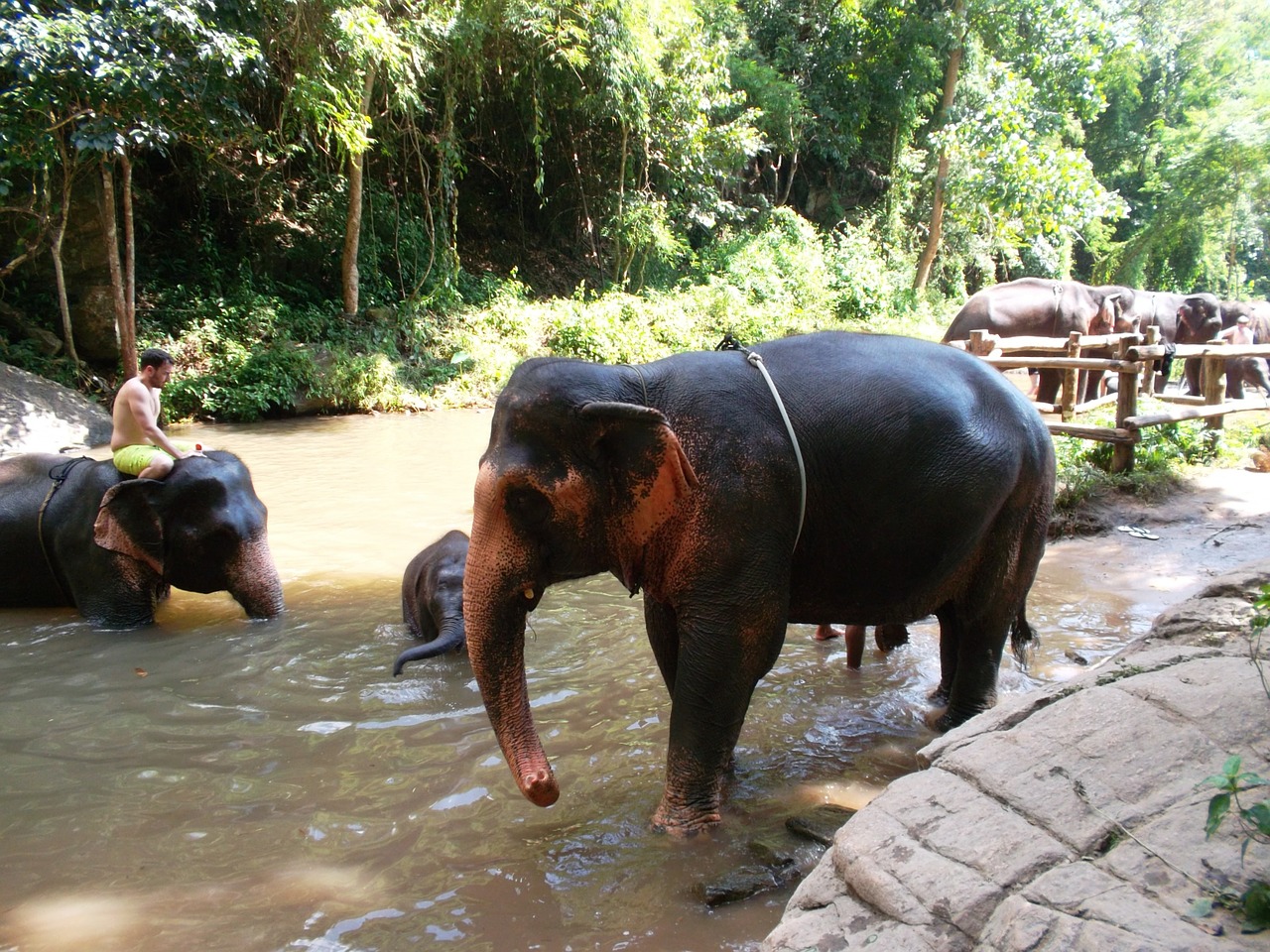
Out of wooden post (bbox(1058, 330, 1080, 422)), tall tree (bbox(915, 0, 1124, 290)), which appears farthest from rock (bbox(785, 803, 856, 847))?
tall tree (bbox(915, 0, 1124, 290))

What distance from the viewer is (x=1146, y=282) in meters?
31.8

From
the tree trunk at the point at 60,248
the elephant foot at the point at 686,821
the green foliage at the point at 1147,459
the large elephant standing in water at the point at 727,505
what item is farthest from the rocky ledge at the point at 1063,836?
the tree trunk at the point at 60,248

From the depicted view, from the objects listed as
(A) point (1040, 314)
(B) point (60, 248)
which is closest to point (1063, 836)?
(A) point (1040, 314)

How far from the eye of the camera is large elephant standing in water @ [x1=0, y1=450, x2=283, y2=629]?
5746 millimetres

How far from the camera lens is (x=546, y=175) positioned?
76.3ft

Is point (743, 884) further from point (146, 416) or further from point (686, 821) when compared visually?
point (146, 416)

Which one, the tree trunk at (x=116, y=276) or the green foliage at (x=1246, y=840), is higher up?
the tree trunk at (x=116, y=276)

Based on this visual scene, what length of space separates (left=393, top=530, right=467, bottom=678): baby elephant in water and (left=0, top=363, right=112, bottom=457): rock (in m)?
7.41

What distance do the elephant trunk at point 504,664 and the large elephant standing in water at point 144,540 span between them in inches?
132

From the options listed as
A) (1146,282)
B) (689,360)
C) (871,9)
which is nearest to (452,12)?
(871,9)

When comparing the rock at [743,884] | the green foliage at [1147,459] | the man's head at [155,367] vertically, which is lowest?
the rock at [743,884]

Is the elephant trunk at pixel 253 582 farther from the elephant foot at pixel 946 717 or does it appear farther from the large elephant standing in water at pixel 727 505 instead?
the elephant foot at pixel 946 717

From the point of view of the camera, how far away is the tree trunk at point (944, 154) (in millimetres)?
23922

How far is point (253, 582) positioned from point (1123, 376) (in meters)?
7.59
